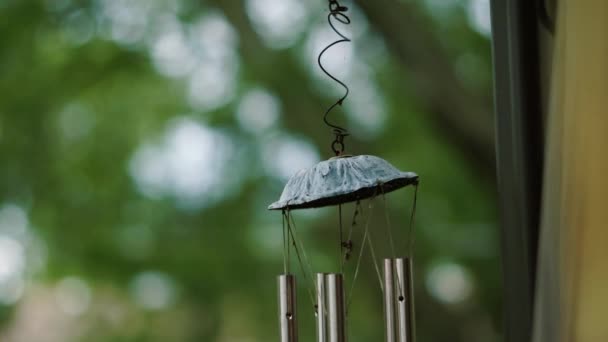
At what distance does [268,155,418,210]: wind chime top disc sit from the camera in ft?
3.62

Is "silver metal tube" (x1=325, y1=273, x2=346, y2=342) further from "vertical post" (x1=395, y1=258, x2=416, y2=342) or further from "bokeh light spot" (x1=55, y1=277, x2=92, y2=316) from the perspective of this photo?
"bokeh light spot" (x1=55, y1=277, x2=92, y2=316)

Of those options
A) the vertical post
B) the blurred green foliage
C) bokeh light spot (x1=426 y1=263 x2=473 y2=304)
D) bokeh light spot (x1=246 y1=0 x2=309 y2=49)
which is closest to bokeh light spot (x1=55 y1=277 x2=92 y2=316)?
the blurred green foliage

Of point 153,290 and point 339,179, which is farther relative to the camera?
point 153,290

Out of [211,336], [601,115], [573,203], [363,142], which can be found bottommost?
[211,336]

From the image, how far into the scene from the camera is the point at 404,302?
114 cm

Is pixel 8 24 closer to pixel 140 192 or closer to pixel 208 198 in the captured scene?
pixel 140 192

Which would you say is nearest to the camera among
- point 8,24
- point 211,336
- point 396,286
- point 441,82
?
point 396,286

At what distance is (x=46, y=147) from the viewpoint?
11.2ft

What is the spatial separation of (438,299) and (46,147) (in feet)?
5.81

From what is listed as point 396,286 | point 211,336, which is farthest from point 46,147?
point 396,286

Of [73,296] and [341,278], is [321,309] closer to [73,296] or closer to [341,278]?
[341,278]

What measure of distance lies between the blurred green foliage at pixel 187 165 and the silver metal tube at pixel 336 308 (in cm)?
205

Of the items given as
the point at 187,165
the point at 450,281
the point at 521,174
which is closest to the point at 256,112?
the point at 187,165

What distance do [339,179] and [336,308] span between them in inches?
7.2
